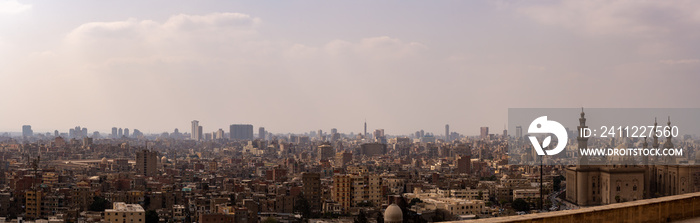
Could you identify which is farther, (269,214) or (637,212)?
(269,214)

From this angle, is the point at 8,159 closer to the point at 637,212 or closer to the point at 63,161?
the point at 63,161

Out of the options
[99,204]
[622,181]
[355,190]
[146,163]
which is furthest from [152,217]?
[146,163]

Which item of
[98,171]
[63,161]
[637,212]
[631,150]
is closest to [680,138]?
[631,150]

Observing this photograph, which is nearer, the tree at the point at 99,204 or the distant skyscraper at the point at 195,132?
the tree at the point at 99,204

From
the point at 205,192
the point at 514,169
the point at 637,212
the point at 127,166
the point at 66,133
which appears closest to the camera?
the point at 637,212

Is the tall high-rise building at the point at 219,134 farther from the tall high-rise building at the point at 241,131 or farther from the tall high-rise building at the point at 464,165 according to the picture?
the tall high-rise building at the point at 464,165

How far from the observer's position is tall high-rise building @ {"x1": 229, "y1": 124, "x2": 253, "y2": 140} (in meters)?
104

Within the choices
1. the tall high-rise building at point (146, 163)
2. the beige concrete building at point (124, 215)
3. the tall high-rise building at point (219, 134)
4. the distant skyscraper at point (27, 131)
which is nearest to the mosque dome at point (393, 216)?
the beige concrete building at point (124, 215)

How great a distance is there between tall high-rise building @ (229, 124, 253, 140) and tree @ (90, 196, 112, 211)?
80.7 m

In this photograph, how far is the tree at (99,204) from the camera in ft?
72.0

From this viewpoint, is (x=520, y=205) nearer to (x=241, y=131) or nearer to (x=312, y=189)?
(x=312, y=189)

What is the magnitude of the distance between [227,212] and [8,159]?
3372cm

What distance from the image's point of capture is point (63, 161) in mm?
48938

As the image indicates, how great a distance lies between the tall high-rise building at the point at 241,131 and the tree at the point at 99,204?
80.7 meters
